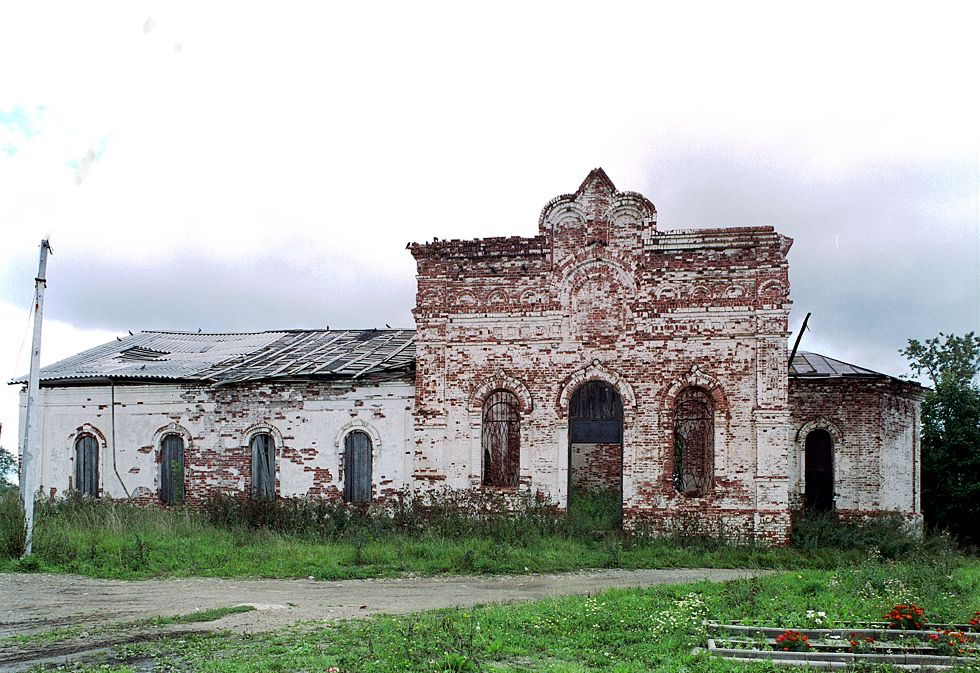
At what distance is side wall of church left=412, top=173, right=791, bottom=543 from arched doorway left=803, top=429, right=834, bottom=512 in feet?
9.76

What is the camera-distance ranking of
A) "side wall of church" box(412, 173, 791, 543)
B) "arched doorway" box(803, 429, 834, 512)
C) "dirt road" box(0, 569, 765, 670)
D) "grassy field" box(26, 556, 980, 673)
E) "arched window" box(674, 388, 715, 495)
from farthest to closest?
"arched doorway" box(803, 429, 834, 512) → "arched window" box(674, 388, 715, 495) → "side wall of church" box(412, 173, 791, 543) → "dirt road" box(0, 569, 765, 670) → "grassy field" box(26, 556, 980, 673)

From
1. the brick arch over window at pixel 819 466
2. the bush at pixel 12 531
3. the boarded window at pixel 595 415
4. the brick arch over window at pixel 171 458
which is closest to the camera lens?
the bush at pixel 12 531

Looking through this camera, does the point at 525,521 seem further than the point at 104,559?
Yes

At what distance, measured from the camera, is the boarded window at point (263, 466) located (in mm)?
19859

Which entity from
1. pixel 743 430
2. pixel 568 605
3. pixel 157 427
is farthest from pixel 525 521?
pixel 157 427

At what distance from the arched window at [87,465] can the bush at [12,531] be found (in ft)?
18.7

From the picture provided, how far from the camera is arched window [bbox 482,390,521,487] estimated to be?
20425 mm

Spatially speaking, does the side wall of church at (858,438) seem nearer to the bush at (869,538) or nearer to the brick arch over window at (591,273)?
the bush at (869,538)

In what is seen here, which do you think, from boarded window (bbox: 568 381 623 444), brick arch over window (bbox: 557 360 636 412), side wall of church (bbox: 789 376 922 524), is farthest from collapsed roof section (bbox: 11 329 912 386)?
boarded window (bbox: 568 381 623 444)

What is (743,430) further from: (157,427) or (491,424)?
(157,427)

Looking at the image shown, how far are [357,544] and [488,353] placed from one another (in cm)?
500

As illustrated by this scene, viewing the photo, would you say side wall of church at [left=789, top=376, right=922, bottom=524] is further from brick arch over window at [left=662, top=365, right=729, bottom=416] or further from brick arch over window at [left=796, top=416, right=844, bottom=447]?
brick arch over window at [left=662, top=365, right=729, bottom=416]

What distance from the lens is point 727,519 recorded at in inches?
678

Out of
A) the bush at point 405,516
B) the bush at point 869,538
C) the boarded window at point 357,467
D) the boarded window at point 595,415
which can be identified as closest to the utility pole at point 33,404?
the bush at point 405,516
